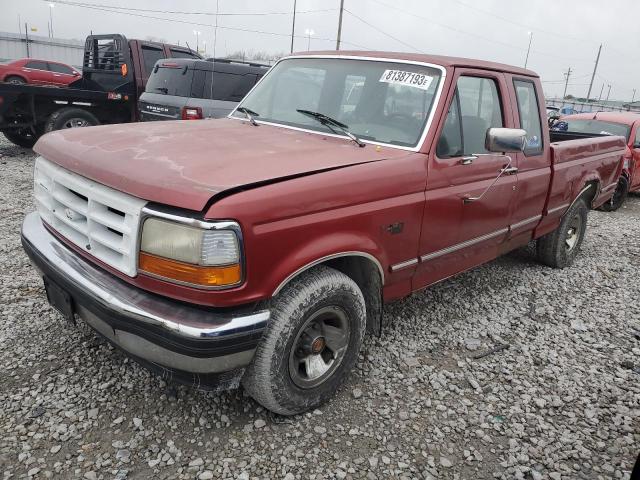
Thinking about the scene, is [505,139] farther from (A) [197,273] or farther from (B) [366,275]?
(A) [197,273]

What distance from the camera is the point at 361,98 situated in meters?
3.28

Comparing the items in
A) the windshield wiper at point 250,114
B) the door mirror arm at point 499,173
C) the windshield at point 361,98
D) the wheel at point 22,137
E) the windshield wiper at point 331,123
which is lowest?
the wheel at point 22,137

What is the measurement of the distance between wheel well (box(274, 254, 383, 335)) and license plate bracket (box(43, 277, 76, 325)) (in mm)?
1352

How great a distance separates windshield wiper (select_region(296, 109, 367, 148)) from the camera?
119 inches

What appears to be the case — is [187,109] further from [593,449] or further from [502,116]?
[593,449]

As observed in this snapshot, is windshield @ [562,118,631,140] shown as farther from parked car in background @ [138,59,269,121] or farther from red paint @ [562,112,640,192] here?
parked car in background @ [138,59,269,121]

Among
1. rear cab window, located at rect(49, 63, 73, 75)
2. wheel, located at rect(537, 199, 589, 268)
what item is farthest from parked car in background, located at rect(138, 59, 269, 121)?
rear cab window, located at rect(49, 63, 73, 75)

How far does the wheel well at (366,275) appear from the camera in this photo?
9.04ft

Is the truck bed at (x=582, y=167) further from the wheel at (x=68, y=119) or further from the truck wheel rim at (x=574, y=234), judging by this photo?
the wheel at (x=68, y=119)

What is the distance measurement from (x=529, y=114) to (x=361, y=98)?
1766 mm

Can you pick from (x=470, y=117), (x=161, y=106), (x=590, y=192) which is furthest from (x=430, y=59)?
(x=161, y=106)

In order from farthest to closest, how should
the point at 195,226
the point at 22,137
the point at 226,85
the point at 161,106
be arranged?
the point at 22,137 → the point at 226,85 → the point at 161,106 → the point at 195,226

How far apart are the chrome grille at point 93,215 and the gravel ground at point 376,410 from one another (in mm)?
871

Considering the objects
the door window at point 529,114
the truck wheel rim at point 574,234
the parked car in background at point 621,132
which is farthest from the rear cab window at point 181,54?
the truck wheel rim at point 574,234
